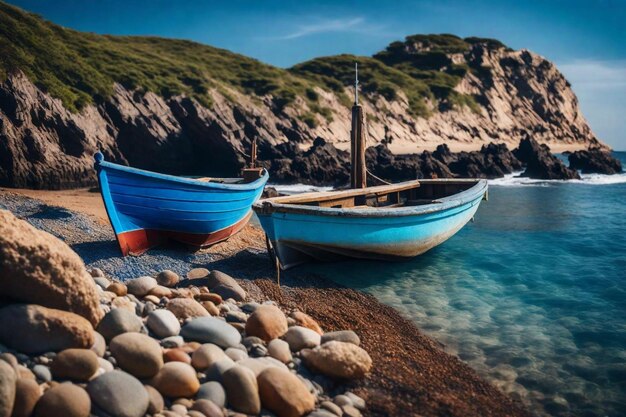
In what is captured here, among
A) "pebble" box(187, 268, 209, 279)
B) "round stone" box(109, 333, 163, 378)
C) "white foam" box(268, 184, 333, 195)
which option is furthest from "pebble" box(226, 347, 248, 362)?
"white foam" box(268, 184, 333, 195)

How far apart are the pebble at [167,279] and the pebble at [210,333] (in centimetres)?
296

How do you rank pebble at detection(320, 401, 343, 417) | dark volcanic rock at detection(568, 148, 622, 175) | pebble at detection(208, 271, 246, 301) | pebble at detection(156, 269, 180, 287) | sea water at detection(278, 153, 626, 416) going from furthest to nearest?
1. dark volcanic rock at detection(568, 148, 622, 175)
2. pebble at detection(156, 269, 180, 287)
3. pebble at detection(208, 271, 246, 301)
4. sea water at detection(278, 153, 626, 416)
5. pebble at detection(320, 401, 343, 417)

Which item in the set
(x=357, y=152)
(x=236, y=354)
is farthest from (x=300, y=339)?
(x=357, y=152)

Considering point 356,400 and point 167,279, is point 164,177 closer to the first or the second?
point 167,279

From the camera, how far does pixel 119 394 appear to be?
4328mm

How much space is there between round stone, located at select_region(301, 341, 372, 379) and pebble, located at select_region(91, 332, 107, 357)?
231cm

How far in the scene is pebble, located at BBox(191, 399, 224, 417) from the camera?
456 cm

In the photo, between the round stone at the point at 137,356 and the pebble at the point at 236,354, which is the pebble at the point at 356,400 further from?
the round stone at the point at 137,356

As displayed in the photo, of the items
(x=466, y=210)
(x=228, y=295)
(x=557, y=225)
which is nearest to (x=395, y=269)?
(x=466, y=210)

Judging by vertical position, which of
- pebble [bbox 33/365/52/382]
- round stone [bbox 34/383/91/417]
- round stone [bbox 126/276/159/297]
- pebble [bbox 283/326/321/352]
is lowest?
pebble [bbox 283/326/321/352]

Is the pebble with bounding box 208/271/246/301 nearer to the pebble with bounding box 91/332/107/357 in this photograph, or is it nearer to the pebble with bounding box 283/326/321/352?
the pebble with bounding box 283/326/321/352

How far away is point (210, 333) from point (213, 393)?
1.28m

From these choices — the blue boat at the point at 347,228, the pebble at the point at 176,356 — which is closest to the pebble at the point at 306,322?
the pebble at the point at 176,356

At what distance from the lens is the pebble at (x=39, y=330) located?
4814 mm
